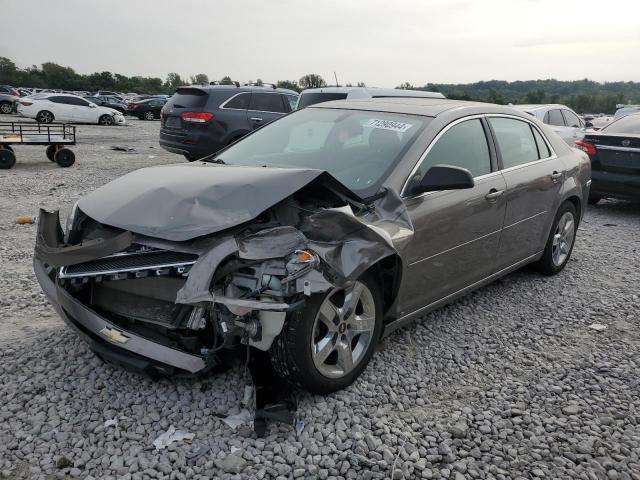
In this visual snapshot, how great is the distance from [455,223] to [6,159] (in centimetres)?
1112

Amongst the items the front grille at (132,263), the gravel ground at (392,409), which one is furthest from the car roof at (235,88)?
the front grille at (132,263)

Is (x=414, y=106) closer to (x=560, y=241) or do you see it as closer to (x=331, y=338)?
(x=331, y=338)

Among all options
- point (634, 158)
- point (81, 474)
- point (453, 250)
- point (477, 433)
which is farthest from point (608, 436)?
point (634, 158)

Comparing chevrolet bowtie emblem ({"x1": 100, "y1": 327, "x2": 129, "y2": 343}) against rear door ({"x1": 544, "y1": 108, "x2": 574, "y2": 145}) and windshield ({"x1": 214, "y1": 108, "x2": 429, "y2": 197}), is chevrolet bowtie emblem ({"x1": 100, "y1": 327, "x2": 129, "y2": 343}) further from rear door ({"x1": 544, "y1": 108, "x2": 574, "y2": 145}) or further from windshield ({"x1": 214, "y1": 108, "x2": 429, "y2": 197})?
rear door ({"x1": 544, "y1": 108, "x2": 574, "y2": 145})

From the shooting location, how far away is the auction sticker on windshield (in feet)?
13.1

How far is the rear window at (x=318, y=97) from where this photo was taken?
9.59 meters

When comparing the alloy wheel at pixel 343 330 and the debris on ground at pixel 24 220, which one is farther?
the debris on ground at pixel 24 220

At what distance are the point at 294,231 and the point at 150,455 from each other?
131 centimetres

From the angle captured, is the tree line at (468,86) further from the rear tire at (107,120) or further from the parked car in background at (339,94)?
the parked car in background at (339,94)

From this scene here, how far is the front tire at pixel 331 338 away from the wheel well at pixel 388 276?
0.25 ft

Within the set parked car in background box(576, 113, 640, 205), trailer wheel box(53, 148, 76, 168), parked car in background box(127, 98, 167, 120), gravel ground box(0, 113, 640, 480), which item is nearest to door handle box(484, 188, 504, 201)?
gravel ground box(0, 113, 640, 480)

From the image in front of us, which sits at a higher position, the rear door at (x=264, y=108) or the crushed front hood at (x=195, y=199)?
the rear door at (x=264, y=108)

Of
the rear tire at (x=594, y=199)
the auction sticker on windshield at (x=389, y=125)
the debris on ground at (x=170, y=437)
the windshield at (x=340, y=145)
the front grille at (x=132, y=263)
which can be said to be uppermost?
the auction sticker on windshield at (x=389, y=125)

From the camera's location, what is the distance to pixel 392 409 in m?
3.18
